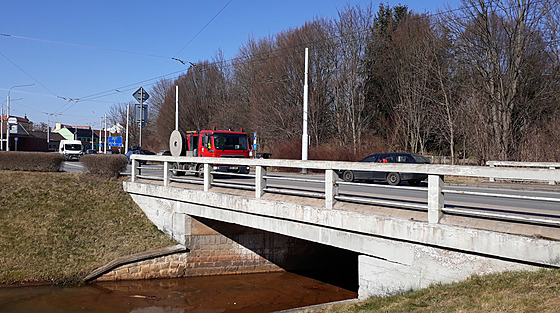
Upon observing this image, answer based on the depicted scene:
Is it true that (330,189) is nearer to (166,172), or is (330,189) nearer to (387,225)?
(387,225)

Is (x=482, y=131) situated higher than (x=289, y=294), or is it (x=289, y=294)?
(x=482, y=131)

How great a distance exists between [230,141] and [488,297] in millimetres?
15126

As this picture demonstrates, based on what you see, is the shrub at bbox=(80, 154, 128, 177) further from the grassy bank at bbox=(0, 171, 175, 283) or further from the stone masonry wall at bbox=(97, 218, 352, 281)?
the stone masonry wall at bbox=(97, 218, 352, 281)

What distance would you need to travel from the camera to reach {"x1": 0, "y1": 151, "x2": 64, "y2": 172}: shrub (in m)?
20.3

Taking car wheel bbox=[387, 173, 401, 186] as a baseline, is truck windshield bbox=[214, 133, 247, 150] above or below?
above

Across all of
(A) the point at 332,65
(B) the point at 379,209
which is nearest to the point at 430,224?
(B) the point at 379,209

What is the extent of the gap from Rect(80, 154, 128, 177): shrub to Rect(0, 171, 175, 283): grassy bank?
18.2 inches

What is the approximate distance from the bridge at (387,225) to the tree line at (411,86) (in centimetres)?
2011

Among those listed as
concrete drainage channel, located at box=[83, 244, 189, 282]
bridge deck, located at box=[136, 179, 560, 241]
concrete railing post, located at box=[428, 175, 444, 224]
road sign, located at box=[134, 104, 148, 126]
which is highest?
road sign, located at box=[134, 104, 148, 126]

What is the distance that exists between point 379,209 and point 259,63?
148 feet

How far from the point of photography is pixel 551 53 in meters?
30.4

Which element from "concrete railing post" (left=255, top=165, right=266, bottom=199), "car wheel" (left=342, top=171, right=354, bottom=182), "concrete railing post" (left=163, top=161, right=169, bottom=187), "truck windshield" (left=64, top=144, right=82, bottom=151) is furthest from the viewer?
"truck windshield" (left=64, top=144, right=82, bottom=151)

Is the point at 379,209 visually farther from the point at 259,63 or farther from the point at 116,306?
the point at 259,63

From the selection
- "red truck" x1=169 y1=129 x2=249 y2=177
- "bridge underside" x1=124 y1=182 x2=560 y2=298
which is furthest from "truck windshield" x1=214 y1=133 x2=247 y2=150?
"bridge underside" x1=124 y1=182 x2=560 y2=298
